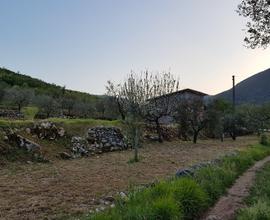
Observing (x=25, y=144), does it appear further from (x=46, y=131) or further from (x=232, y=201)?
(x=232, y=201)

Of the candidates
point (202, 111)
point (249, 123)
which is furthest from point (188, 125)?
point (249, 123)

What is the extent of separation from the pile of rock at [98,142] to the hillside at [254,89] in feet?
321

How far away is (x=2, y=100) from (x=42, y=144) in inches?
1490

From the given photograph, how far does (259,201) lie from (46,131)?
59.5ft

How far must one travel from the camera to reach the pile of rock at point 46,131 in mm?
24700

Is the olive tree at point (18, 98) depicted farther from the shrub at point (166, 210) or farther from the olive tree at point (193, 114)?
the shrub at point (166, 210)

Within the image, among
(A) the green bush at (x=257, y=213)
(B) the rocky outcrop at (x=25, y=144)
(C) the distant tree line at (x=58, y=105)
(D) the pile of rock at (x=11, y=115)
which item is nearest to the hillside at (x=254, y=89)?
(C) the distant tree line at (x=58, y=105)

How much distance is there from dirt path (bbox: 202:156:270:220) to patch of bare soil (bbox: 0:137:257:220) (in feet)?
9.50

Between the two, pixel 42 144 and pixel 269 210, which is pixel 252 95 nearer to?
pixel 42 144

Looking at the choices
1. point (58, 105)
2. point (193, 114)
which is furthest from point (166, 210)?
point (58, 105)

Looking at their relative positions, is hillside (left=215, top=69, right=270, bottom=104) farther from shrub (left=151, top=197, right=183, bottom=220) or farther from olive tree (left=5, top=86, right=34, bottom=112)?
shrub (left=151, top=197, right=183, bottom=220)

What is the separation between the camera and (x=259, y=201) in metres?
9.17

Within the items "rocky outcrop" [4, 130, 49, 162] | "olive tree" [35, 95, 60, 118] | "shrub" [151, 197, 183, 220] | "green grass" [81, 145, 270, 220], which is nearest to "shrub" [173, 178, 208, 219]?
"green grass" [81, 145, 270, 220]

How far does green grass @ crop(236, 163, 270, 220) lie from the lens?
8.01 meters
